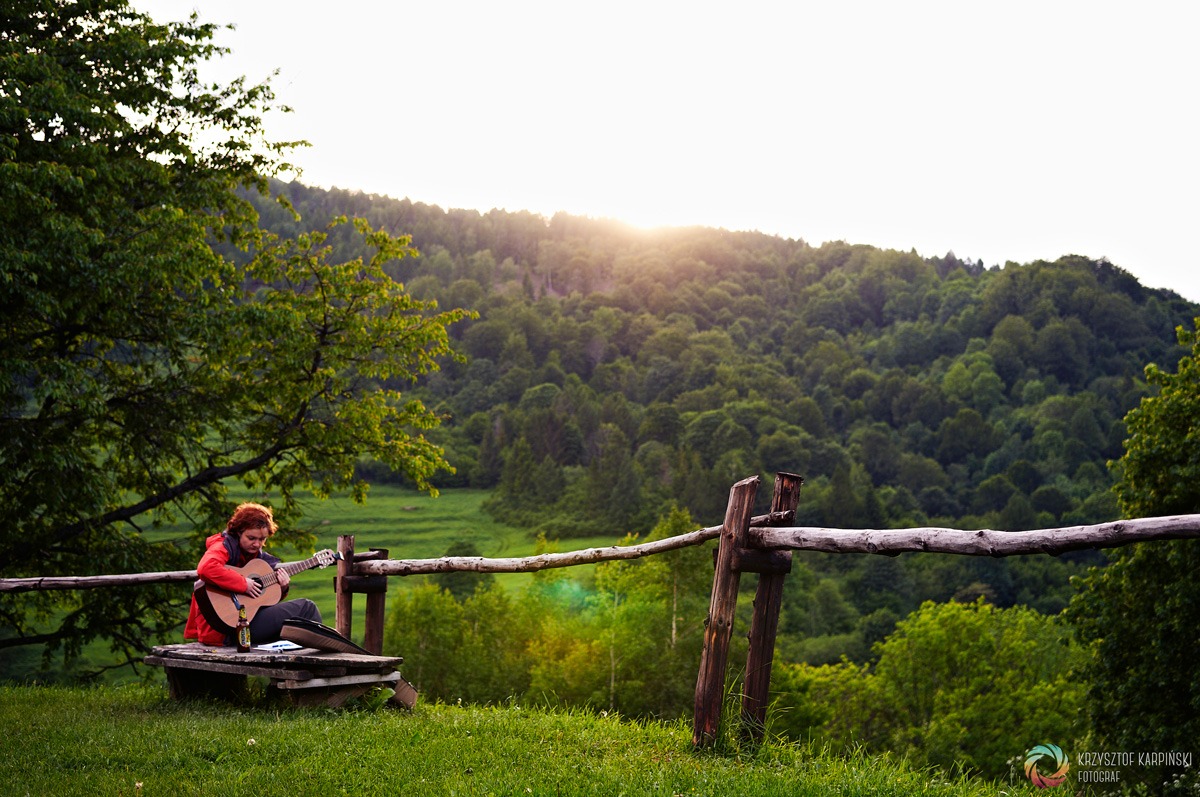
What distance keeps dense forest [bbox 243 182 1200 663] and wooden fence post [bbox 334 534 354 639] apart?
86992mm

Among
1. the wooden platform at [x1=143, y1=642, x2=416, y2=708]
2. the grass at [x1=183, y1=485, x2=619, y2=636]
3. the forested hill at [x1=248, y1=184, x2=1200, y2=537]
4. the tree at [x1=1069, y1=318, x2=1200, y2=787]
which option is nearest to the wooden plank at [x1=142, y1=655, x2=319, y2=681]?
the wooden platform at [x1=143, y1=642, x2=416, y2=708]

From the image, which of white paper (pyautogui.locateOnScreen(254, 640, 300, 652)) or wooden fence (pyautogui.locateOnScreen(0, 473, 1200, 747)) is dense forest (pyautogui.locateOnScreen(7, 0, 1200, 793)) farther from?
wooden fence (pyautogui.locateOnScreen(0, 473, 1200, 747))

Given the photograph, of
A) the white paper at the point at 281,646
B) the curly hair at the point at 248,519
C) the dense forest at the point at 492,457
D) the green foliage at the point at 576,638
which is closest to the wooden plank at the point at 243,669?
the white paper at the point at 281,646

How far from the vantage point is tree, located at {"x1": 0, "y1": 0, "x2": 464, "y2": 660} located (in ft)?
54.5

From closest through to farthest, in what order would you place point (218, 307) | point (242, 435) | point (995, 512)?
point (218, 307) < point (242, 435) < point (995, 512)

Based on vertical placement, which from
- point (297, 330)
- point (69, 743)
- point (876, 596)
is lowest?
point (876, 596)

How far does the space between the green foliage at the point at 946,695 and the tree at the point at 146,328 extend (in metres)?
33.2

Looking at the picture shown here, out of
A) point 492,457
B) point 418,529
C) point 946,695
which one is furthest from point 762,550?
point 492,457

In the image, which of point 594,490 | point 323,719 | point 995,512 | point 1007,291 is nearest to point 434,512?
point 594,490

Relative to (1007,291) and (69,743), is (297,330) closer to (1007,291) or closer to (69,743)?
(69,743)

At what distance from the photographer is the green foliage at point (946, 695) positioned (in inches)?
2024

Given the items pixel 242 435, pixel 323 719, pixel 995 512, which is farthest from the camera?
pixel 995 512

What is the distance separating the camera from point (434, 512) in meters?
135

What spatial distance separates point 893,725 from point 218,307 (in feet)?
155
